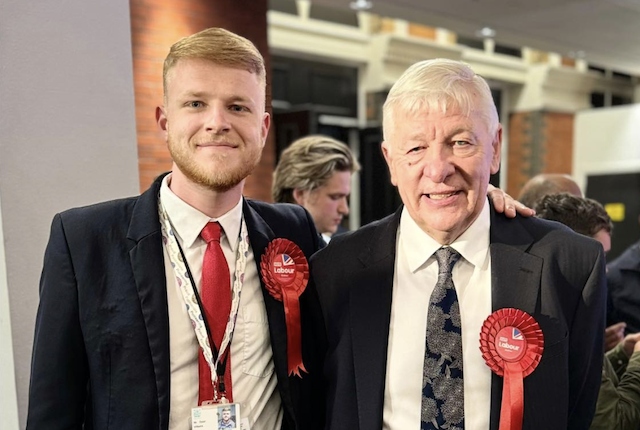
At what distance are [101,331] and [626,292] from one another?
2400 mm

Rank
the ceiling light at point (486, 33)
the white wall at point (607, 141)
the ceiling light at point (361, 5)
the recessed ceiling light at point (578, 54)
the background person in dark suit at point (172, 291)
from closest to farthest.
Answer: the background person in dark suit at point (172, 291) → the ceiling light at point (361, 5) → the ceiling light at point (486, 33) → the recessed ceiling light at point (578, 54) → the white wall at point (607, 141)

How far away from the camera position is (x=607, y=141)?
27.7 ft

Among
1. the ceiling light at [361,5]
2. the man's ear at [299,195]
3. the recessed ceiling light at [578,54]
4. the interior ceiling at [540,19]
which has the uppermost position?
the ceiling light at [361,5]

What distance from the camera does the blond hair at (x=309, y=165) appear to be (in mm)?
2814

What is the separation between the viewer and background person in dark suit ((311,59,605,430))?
4.39 feet

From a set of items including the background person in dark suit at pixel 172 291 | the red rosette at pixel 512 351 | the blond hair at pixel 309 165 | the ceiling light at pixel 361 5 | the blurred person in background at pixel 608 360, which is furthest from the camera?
the ceiling light at pixel 361 5

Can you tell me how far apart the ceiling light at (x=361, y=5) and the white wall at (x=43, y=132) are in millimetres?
3624

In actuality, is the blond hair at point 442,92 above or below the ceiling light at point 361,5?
below

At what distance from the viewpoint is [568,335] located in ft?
4.47

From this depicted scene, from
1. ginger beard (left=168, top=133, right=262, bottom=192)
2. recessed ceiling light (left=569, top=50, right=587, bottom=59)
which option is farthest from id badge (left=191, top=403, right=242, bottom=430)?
recessed ceiling light (left=569, top=50, right=587, bottom=59)

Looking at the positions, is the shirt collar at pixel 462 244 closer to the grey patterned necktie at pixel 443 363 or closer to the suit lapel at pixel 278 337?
the grey patterned necktie at pixel 443 363

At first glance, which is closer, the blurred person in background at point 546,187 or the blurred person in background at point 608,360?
the blurred person in background at point 608,360

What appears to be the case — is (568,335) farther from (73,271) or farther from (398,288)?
(73,271)

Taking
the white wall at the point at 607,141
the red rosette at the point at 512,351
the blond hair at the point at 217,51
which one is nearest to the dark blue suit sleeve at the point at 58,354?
the blond hair at the point at 217,51
